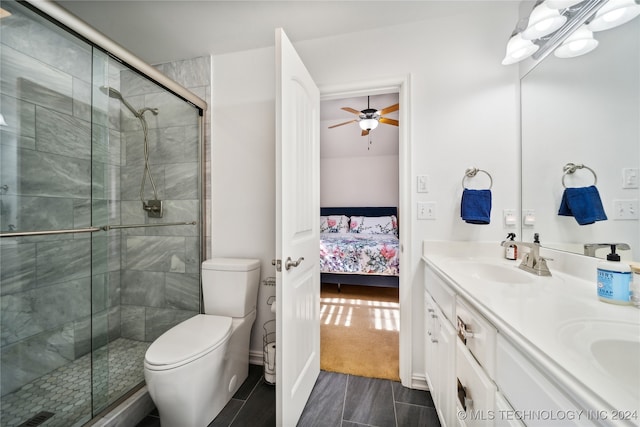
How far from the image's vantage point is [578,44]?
113 centimetres

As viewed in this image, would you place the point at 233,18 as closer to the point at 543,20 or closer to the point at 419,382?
the point at 543,20

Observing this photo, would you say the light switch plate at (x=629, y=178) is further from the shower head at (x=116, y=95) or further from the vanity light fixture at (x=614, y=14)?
the shower head at (x=116, y=95)

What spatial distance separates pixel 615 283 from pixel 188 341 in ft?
5.97

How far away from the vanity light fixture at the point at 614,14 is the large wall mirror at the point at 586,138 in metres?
0.03

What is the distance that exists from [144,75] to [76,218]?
0.96 meters

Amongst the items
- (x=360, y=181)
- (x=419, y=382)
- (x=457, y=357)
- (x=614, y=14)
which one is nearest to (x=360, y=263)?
(x=419, y=382)

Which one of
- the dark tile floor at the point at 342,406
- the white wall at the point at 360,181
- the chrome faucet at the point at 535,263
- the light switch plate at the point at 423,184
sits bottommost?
the dark tile floor at the point at 342,406

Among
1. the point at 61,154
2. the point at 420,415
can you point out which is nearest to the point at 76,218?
the point at 61,154

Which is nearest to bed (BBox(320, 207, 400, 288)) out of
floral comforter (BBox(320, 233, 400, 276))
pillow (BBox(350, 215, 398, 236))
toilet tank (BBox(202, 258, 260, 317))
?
floral comforter (BBox(320, 233, 400, 276))

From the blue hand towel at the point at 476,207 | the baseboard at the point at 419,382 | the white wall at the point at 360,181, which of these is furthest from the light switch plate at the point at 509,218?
the white wall at the point at 360,181

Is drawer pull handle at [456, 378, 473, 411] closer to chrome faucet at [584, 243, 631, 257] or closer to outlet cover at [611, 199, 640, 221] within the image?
chrome faucet at [584, 243, 631, 257]

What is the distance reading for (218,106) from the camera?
6.34ft

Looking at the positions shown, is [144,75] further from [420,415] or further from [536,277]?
[420,415]

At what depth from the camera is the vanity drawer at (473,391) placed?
2.37 feet
